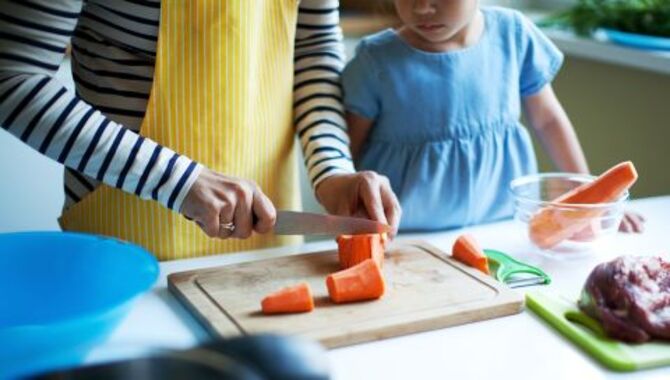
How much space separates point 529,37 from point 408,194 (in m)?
0.34

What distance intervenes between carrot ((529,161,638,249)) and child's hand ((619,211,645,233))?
115 mm

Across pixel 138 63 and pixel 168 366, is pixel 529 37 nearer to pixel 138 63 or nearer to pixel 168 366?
pixel 138 63

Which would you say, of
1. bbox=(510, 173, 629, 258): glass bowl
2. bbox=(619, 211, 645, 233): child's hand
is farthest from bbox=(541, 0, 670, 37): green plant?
bbox=(510, 173, 629, 258): glass bowl

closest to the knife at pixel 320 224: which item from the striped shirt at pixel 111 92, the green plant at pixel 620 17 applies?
the striped shirt at pixel 111 92

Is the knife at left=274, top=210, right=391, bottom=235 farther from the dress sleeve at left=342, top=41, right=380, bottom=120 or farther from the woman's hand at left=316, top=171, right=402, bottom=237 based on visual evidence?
the dress sleeve at left=342, top=41, right=380, bottom=120

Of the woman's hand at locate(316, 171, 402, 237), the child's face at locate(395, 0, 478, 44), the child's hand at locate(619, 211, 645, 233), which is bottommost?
the child's hand at locate(619, 211, 645, 233)

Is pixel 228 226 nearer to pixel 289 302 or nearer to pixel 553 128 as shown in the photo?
pixel 289 302

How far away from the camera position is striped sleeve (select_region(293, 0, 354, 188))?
1344mm

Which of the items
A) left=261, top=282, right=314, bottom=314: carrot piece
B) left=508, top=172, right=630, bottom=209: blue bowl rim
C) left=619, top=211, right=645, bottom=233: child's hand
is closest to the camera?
left=261, top=282, right=314, bottom=314: carrot piece

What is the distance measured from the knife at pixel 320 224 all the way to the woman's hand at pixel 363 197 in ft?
0.08

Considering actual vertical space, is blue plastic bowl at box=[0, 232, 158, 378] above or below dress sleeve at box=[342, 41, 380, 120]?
below

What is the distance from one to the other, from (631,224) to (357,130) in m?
0.45

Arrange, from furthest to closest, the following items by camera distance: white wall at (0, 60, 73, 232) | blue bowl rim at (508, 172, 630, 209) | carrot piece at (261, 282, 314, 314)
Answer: white wall at (0, 60, 73, 232), blue bowl rim at (508, 172, 630, 209), carrot piece at (261, 282, 314, 314)

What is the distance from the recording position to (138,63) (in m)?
1.23
